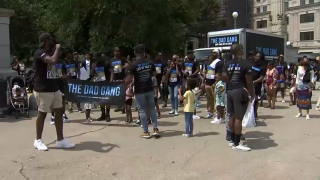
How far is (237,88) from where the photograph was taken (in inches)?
238

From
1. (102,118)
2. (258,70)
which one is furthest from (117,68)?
(258,70)

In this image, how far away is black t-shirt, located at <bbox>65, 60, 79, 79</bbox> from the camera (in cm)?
934

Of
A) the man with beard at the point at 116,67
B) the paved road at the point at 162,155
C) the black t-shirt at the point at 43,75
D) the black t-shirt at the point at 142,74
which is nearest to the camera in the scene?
the paved road at the point at 162,155

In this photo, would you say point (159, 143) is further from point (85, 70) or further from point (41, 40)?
point (85, 70)

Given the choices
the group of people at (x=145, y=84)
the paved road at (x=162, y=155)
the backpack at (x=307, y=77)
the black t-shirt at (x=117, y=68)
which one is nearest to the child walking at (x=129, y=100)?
the group of people at (x=145, y=84)

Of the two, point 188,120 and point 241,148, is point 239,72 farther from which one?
point 188,120

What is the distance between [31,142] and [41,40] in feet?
6.93

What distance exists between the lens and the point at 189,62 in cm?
1123

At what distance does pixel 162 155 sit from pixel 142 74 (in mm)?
1753

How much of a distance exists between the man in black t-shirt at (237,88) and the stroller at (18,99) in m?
5.83

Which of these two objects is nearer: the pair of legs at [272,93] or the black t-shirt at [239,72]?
the black t-shirt at [239,72]

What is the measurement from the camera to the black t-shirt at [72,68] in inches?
368

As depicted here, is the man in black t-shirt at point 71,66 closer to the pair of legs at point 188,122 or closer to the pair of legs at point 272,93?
the pair of legs at point 188,122

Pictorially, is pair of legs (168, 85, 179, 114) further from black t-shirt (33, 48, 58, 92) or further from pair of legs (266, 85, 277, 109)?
black t-shirt (33, 48, 58, 92)
